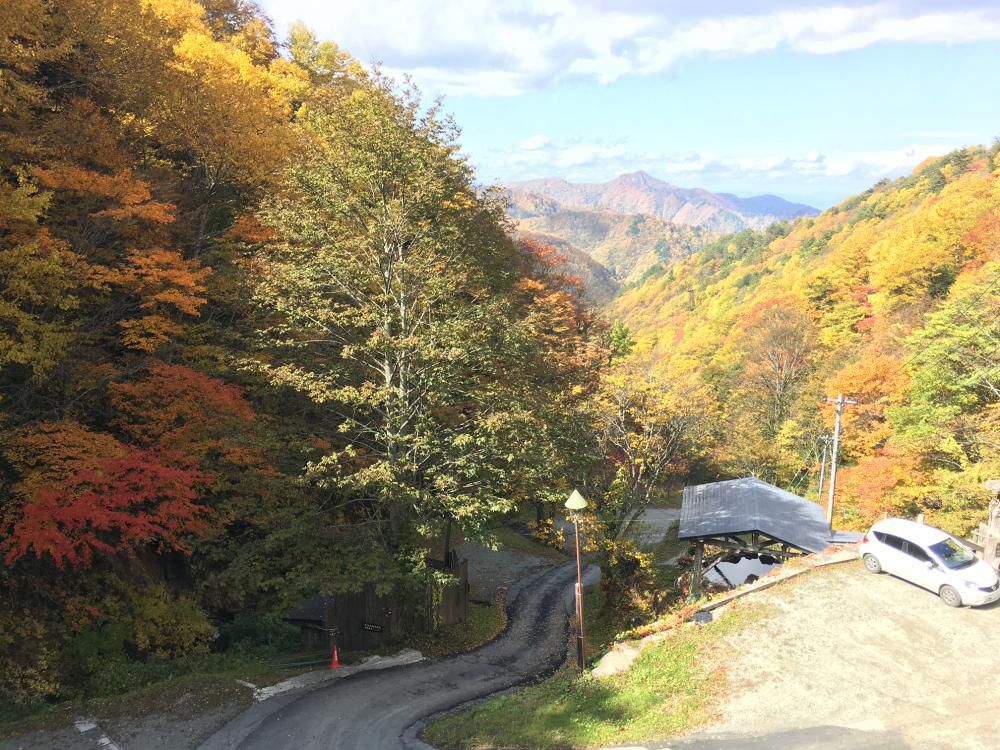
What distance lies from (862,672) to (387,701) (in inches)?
420

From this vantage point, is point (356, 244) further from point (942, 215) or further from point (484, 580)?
point (942, 215)

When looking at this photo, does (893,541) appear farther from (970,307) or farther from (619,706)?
(970,307)

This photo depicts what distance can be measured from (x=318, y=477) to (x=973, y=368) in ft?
94.8

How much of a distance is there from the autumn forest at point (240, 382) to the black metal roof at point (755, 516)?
2035mm

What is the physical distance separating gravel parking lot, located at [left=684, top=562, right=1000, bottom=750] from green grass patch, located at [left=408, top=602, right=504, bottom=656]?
996 cm

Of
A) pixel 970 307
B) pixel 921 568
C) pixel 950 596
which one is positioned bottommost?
pixel 950 596

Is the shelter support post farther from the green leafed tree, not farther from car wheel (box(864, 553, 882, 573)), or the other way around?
the green leafed tree

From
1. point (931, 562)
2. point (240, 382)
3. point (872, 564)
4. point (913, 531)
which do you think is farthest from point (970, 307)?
point (240, 382)

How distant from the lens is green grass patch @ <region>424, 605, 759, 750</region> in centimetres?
1127

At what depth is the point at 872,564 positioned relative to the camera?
1590 cm

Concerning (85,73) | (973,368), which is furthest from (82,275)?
(973,368)

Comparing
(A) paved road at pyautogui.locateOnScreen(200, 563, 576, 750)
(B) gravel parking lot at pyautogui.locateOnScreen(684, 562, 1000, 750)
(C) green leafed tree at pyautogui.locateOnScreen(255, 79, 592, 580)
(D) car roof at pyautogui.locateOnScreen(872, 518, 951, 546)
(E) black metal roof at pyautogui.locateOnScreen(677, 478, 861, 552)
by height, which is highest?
(C) green leafed tree at pyautogui.locateOnScreen(255, 79, 592, 580)

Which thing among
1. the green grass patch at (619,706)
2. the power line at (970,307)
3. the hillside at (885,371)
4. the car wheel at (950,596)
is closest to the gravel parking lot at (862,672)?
the car wheel at (950,596)

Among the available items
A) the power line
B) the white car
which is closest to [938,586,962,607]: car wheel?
the white car
